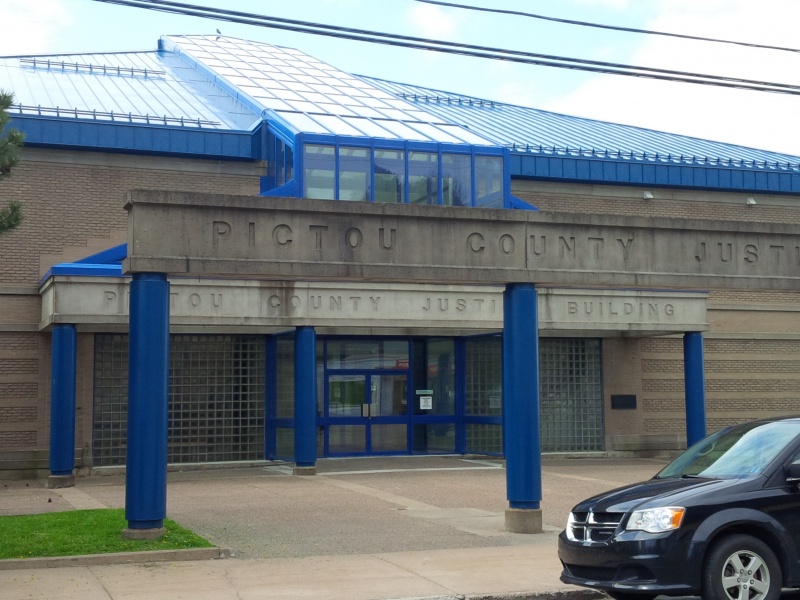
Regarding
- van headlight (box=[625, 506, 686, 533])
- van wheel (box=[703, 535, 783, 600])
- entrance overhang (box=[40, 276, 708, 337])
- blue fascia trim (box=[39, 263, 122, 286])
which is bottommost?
van wheel (box=[703, 535, 783, 600])

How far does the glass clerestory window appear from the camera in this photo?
2303cm

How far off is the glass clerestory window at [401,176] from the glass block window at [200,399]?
168 inches

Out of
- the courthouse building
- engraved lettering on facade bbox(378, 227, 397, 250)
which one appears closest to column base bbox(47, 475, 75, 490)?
the courthouse building

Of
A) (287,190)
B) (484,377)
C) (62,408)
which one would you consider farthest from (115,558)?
(484,377)

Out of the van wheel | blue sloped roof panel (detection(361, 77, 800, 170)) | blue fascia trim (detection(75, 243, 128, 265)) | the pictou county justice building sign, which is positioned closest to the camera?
the van wheel

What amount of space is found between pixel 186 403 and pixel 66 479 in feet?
14.0

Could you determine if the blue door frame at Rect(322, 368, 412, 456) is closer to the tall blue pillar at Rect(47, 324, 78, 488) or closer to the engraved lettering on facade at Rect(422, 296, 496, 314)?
the engraved lettering on facade at Rect(422, 296, 496, 314)

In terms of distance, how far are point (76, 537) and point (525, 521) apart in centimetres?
547

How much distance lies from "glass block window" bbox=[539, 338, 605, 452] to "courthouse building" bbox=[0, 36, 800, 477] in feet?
0.19

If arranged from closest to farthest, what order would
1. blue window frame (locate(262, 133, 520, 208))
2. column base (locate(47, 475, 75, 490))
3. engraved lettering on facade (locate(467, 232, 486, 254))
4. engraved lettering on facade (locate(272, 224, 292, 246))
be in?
engraved lettering on facade (locate(272, 224, 292, 246)) → engraved lettering on facade (locate(467, 232, 486, 254)) → column base (locate(47, 475, 75, 490)) → blue window frame (locate(262, 133, 520, 208))

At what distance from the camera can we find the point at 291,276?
1238 cm

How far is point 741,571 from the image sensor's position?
784 cm

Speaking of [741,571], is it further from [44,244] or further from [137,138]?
[137,138]

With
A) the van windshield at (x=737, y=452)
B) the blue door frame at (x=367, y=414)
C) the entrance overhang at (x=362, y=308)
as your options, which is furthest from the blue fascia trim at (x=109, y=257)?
the van windshield at (x=737, y=452)
